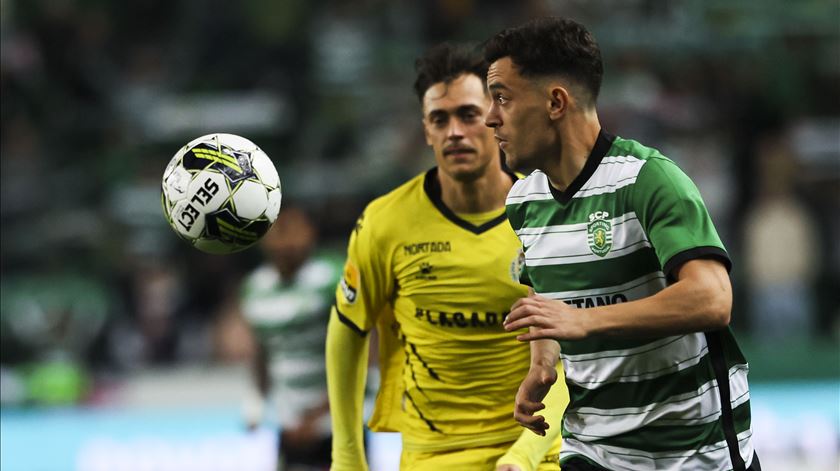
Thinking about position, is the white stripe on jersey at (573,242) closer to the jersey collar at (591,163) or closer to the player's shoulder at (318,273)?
the jersey collar at (591,163)

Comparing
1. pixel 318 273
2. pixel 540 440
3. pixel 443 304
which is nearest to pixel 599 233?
pixel 540 440

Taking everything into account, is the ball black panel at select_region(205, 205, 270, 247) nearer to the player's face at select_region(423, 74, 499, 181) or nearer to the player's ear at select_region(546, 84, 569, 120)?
the player's face at select_region(423, 74, 499, 181)

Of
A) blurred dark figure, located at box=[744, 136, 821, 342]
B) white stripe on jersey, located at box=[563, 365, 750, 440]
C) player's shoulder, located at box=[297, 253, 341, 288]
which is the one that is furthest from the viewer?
blurred dark figure, located at box=[744, 136, 821, 342]

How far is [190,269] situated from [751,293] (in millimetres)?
5054

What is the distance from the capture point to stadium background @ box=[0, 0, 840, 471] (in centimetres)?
948

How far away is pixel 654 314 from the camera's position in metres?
2.92

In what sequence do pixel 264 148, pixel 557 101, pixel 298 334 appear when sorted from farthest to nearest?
pixel 264 148 → pixel 298 334 → pixel 557 101

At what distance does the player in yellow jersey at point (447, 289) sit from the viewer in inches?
175

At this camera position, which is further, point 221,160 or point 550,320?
point 221,160

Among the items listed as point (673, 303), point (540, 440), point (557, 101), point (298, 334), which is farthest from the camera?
point (298, 334)

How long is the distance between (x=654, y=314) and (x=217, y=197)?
1.75 meters

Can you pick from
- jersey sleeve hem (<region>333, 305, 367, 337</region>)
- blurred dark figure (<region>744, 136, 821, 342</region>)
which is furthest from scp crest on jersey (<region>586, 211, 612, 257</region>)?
blurred dark figure (<region>744, 136, 821, 342</region>)

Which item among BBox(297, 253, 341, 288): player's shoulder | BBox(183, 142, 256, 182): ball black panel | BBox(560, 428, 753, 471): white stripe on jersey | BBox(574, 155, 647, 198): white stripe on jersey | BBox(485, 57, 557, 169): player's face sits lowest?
BBox(560, 428, 753, 471): white stripe on jersey

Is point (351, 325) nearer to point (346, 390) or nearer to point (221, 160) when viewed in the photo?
point (346, 390)
